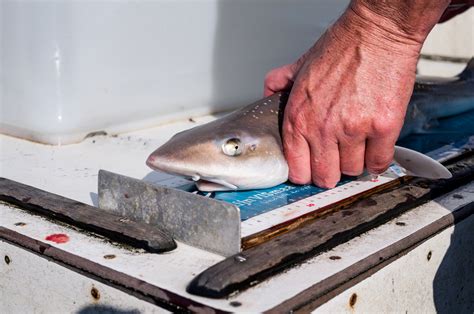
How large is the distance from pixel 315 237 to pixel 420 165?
19.6 inches

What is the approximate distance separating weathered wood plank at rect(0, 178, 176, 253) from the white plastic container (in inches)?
22.6

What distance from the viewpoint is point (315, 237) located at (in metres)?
1.58

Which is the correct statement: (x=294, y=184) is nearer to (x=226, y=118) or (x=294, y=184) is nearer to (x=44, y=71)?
(x=226, y=118)

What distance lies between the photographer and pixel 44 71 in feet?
8.01

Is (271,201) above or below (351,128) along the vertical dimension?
below

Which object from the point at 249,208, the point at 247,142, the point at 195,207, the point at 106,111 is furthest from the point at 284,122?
the point at 106,111

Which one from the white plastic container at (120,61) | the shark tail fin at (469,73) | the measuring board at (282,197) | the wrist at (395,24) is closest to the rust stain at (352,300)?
the measuring board at (282,197)

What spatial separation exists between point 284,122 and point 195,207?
41 centimetres

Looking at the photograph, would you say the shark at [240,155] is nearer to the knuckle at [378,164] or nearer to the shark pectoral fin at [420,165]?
the shark pectoral fin at [420,165]

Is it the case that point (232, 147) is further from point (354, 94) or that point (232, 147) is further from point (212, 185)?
point (354, 94)

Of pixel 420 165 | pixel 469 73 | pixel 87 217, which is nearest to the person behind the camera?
pixel 87 217

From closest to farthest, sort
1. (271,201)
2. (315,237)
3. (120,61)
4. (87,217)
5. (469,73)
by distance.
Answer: (315,237) < (87,217) < (271,201) < (120,61) < (469,73)

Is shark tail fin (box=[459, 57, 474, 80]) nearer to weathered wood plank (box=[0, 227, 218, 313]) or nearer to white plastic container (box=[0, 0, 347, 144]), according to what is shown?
white plastic container (box=[0, 0, 347, 144])

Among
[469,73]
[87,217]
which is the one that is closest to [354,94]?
[87,217]
